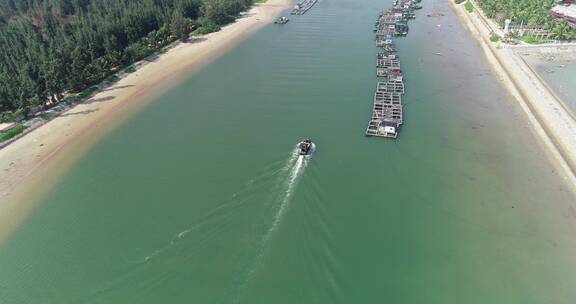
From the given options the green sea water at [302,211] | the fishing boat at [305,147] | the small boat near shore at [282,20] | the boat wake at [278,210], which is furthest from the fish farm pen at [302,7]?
the boat wake at [278,210]

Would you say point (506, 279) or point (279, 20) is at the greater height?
point (279, 20)

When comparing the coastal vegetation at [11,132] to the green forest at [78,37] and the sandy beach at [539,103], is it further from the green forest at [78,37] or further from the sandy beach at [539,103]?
the sandy beach at [539,103]

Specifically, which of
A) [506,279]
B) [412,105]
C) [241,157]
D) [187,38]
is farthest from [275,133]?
[187,38]

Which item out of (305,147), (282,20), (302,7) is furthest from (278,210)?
(302,7)

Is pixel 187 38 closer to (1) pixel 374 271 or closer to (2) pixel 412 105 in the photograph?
(2) pixel 412 105

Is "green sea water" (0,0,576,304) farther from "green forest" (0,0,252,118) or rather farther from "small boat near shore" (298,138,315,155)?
"green forest" (0,0,252,118)

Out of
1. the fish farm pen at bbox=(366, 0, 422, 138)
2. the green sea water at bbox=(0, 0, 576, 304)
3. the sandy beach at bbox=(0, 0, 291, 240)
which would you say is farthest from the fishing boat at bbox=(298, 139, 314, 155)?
the sandy beach at bbox=(0, 0, 291, 240)
